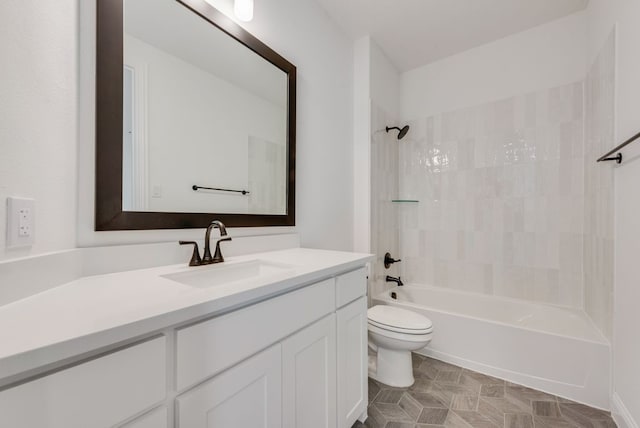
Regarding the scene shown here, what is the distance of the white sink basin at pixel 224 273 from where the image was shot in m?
1.03

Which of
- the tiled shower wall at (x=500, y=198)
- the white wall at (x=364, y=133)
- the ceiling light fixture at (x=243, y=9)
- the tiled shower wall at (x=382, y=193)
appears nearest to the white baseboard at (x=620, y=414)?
the tiled shower wall at (x=500, y=198)

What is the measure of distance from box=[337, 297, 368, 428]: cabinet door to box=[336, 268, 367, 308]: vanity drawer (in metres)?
0.03

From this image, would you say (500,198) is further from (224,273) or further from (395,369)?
(224,273)

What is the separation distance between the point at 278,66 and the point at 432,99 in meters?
1.78

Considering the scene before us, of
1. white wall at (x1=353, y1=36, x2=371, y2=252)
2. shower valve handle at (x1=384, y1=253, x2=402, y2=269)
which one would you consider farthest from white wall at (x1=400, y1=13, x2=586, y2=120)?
shower valve handle at (x1=384, y1=253, x2=402, y2=269)

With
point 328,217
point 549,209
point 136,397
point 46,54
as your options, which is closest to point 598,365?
point 549,209

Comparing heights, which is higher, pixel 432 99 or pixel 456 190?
pixel 432 99

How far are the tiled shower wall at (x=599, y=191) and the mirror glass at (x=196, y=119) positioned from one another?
190 cm

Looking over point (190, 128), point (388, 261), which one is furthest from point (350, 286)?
point (388, 261)

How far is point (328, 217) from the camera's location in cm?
207

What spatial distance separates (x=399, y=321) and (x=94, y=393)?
1.65 metres

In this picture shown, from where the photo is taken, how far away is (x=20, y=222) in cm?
67

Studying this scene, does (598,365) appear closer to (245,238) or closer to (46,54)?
(245,238)

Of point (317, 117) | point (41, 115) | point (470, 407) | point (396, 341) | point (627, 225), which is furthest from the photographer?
point (317, 117)
